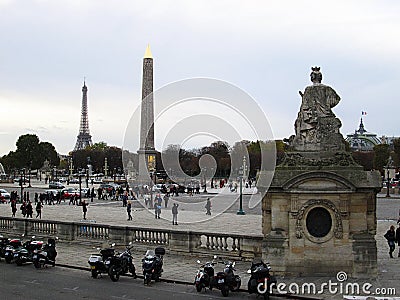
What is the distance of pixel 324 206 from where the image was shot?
1716cm

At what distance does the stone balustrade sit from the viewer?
20.0m

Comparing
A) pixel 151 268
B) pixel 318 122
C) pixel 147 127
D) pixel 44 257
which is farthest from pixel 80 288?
pixel 147 127

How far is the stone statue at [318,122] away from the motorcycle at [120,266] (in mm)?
6505

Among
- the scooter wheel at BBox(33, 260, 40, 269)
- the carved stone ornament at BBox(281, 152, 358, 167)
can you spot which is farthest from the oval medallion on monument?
the scooter wheel at BBox(33, 260, 40, 269)

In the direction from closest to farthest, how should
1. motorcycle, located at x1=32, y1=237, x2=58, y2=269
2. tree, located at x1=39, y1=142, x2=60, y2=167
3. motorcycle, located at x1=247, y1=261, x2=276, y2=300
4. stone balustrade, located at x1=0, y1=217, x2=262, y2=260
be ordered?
motorcycle, located at x1=247, y1=261, x2=276, y2=300 → motorcycle, located at x1=32, y1=237, x2=58, y2=269 → stone balustrade, located at x1=0, y1=217, x2=262, y2=260 → tree, located at x1=39, y1=142, x2=60, y2=167

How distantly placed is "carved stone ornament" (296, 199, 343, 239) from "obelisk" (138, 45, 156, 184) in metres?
69.6

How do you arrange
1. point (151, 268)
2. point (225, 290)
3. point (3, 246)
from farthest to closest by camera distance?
point (3, 246) < point (151, 268) < point (225, 290)

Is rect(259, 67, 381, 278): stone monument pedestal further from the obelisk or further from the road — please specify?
the obelisk

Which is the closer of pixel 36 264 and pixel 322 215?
pixel 322 215

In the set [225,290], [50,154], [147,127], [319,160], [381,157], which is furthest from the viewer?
[50,154]

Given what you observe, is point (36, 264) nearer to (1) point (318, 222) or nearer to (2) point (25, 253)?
(2) point (25, 253)

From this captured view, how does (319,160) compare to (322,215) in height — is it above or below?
above

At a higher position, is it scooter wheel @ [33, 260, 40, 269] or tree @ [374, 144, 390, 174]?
tree @ [374, 144, 390, 174]

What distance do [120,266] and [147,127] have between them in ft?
231
